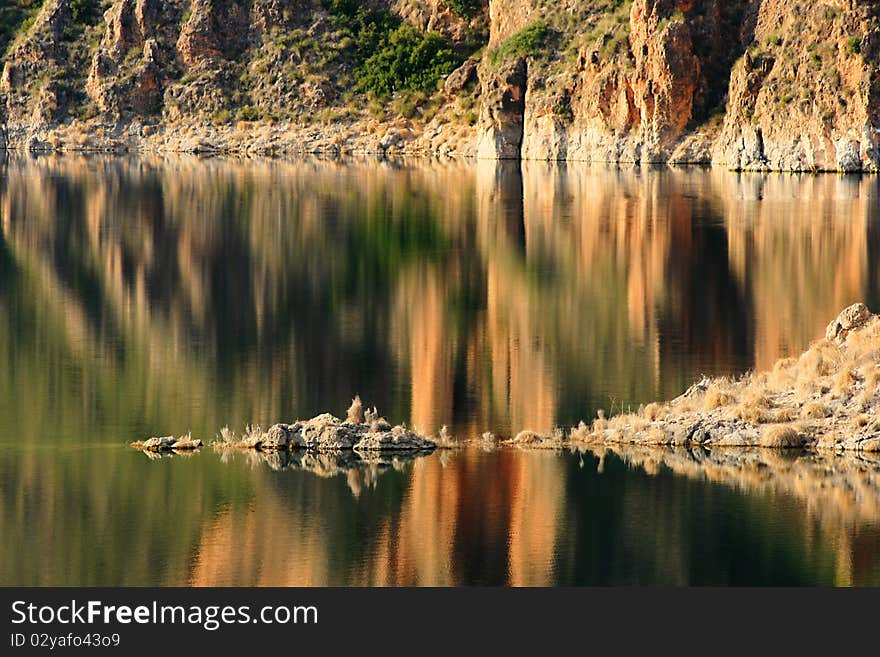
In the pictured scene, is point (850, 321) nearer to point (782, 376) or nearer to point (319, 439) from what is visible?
point (782, 376)

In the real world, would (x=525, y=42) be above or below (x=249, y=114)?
above

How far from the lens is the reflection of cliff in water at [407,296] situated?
31.1 metres

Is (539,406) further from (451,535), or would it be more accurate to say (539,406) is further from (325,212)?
(325,212)

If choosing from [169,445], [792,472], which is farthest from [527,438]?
[169,445]

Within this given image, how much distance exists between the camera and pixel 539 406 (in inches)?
1179

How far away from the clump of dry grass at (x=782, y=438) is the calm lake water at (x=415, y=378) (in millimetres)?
541

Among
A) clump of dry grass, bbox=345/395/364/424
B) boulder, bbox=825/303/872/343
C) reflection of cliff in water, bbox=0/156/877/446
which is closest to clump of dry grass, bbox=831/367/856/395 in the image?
boulder, bbox=825/303/872/343

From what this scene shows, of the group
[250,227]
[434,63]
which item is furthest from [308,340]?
[434,63]

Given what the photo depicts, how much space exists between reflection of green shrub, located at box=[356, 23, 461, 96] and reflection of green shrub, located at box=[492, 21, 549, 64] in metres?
9.01

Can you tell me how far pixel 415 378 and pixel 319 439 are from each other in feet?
18.9

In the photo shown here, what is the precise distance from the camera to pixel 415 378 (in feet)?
106

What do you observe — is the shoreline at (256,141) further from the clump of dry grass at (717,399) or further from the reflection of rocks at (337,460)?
the reflection of rocks at (337,460)

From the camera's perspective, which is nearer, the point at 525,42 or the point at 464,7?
the point at 525,42

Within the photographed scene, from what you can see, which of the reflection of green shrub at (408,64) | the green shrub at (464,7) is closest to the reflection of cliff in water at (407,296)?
the reflection of green shrub at (408,64)
